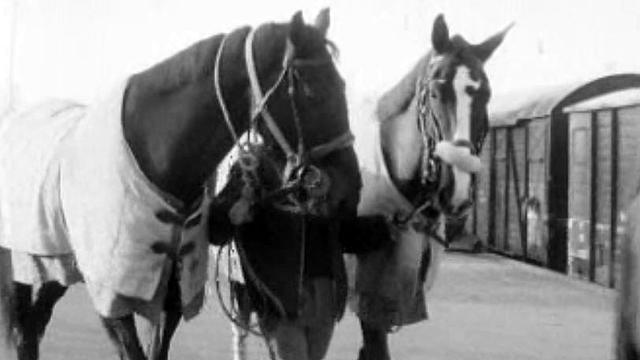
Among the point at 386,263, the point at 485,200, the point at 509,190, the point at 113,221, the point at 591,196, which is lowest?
the point at 485,200

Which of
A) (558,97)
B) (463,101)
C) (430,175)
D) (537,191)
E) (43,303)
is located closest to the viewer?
(463,101)

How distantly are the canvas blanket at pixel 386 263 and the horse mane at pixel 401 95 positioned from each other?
0.33 feet

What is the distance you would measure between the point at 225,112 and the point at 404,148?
1.04 meters

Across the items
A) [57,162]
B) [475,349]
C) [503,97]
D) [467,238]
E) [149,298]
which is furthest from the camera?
[503,97]


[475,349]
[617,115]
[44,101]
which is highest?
[44,101]

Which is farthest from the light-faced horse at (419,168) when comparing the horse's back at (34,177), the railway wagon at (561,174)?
the railway wagon at (561,174)

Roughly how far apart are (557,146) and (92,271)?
12.1 meters

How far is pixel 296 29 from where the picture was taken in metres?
4.25

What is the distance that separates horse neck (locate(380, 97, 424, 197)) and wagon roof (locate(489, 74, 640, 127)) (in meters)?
11.0

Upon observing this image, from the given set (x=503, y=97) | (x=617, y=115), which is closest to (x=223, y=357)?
(x=617, y=115)

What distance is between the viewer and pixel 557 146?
15.6m

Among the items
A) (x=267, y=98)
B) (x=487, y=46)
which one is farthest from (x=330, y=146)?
(x=487, y=46)

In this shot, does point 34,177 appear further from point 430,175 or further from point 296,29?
point 430,175

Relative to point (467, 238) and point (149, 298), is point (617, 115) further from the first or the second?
point (149, 298)
